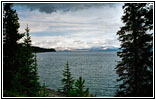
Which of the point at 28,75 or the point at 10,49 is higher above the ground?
the point at 10,49

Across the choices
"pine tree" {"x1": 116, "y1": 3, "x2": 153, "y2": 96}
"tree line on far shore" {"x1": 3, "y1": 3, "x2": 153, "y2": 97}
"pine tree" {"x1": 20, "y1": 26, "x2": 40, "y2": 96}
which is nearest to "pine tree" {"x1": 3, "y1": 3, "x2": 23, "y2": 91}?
"tree line on far shore" {"x1": 3, "y1": 3, "x2": 153, "y2": 97}

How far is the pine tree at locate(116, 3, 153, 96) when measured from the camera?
11239 mm

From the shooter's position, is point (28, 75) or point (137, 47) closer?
point (137, 47)

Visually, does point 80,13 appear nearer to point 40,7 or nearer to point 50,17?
point 50,17

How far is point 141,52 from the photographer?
40.1 ft

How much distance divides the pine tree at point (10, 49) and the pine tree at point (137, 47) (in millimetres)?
7495

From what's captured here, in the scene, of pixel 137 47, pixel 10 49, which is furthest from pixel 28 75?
pixel 137 47

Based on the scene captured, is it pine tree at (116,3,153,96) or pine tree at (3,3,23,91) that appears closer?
pine tree at (116,3,153,96)

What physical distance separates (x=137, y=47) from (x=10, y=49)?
27.8 ft

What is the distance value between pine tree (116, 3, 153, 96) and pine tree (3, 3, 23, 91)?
295 inches

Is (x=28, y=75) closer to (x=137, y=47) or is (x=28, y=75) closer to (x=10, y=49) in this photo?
(x=10, y=49)

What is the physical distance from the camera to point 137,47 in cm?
1269

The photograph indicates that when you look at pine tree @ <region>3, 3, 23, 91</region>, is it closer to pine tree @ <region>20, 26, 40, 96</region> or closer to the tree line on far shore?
the tree line on far shore

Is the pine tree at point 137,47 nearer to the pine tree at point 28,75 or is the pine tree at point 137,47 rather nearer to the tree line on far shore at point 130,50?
the tree line on far shore at point 130,50
